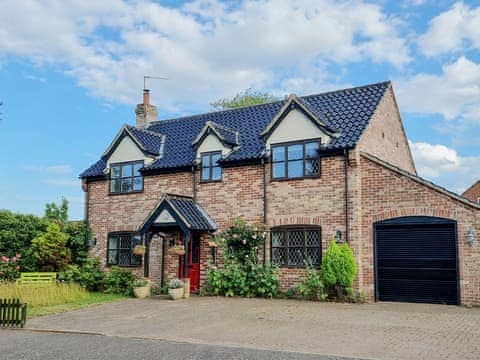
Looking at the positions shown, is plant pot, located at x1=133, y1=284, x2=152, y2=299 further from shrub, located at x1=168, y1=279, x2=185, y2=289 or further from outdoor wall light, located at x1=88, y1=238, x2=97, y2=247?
outdoor wall light, located at x1=88, y1=238, x2=97, y2=247

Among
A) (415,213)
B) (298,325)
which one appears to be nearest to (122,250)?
(298,325)

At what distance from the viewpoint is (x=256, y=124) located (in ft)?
69.0

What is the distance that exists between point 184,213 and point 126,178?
508cm

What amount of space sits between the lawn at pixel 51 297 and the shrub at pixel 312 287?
6.79 meters

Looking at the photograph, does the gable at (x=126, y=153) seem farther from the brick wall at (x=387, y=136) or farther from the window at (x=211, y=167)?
the brick wall at (x=387, y=136)

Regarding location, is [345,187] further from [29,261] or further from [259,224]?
[29,261]

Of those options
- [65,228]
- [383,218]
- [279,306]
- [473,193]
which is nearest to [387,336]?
[279,306]

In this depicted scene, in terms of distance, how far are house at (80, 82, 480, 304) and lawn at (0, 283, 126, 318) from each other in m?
2.43

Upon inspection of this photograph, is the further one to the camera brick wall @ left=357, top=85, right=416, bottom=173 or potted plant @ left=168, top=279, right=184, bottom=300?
brick wall @ left=357, top=85, right=416, bottom=173

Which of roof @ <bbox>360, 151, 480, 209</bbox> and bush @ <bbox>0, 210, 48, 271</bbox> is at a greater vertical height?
roof @ <bbox>360, 151, 480, 209</bbox>

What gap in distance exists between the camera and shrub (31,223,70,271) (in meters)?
21.9

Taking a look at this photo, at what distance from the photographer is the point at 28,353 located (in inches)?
384

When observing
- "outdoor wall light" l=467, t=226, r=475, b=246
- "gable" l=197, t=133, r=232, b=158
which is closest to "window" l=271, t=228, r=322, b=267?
"gable" l=197, t=133, r=232, b=158

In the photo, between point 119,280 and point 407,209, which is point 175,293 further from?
point 407,209
